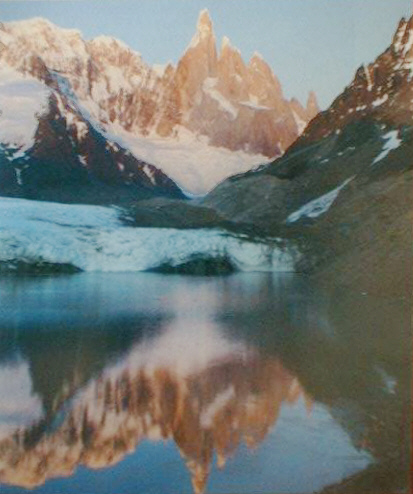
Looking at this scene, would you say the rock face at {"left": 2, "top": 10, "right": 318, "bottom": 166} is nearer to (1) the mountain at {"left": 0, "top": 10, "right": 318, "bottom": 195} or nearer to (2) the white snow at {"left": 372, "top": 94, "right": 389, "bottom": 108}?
(1) the mountain at {"left": 0, "top": 10, "right": 318, "bottom": 195}

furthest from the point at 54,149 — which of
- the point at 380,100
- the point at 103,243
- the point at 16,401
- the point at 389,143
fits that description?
the point at 16,401

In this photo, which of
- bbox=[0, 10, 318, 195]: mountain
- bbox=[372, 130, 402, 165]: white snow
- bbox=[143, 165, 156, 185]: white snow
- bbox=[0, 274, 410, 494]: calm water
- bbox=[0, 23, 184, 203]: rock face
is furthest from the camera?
bbox=[143, 165, 156, 185]: white snow

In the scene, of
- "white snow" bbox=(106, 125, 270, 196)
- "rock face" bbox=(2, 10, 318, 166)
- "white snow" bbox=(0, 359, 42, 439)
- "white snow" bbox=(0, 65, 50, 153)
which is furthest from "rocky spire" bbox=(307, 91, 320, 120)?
"white snow" bbox=(106, 125, 270, 196)

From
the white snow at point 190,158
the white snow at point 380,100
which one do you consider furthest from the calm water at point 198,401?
the white snow at point 190,158

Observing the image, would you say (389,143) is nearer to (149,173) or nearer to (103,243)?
(103,243)

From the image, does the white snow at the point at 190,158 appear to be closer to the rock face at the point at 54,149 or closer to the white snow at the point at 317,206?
the rock face at the point at 54,149

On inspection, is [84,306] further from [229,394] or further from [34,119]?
[34,119]
